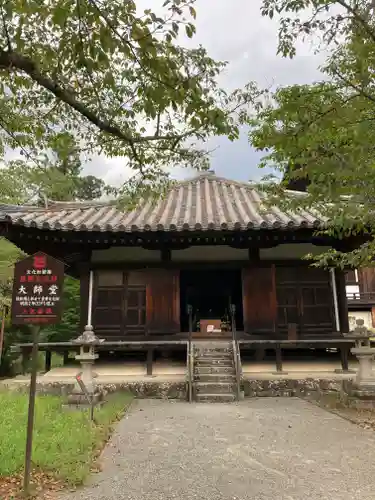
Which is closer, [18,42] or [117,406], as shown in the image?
[18,42]

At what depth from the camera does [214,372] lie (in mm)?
8500

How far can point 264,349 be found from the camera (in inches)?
394

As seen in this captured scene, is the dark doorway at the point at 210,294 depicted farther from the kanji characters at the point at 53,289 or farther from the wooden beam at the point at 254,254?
A: the kanji characters at the point at 53,289

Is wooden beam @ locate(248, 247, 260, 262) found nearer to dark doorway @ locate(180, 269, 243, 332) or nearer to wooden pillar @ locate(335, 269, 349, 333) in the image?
wooden pillar @ locate(335, 269, 349, 333)

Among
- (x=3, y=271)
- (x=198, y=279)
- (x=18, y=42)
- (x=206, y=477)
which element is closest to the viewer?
(x=18, y=42)

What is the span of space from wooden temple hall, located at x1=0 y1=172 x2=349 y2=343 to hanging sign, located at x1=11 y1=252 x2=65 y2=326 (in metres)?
4.85

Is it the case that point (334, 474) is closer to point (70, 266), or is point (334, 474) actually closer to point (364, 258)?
point (364, 258)

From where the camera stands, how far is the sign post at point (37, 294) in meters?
4.16

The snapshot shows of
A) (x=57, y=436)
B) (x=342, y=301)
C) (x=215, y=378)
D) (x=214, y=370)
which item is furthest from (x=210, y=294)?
(x=57, y=436)

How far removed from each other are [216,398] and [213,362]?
1.17 meters

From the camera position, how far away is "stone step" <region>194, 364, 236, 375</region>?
8499 millimetres

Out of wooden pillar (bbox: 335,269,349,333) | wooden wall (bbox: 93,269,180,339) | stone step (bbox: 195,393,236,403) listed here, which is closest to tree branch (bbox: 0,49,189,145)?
stone step (bbox: 195,393,236,403)

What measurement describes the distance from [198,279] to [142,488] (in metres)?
12.6

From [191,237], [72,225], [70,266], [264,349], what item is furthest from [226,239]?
[70,266]
